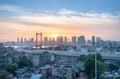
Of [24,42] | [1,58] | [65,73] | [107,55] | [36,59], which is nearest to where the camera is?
[65,73]

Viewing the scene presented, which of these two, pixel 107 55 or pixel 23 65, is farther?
pixel 107 55

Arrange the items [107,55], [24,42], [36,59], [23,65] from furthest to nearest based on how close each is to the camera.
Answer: [24,42], [107,55], [36,59], [23,65]

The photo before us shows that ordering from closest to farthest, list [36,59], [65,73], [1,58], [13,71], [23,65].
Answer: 1. [65,73]
2. [13,71]
3. [23,65]
4. [36,59]
5. [1,58]

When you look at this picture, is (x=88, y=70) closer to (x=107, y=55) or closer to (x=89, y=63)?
(x=89, y=63)

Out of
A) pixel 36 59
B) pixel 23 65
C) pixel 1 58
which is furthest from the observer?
pixel 1 58

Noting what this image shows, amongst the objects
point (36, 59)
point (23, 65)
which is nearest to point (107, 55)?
point (36, 59)

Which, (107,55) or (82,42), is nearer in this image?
(107,55)

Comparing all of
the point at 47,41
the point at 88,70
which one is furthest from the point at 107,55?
the point at 47,41

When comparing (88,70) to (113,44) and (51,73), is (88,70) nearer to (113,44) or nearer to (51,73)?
(51,73)

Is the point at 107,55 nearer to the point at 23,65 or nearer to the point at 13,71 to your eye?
the point at 23,65
